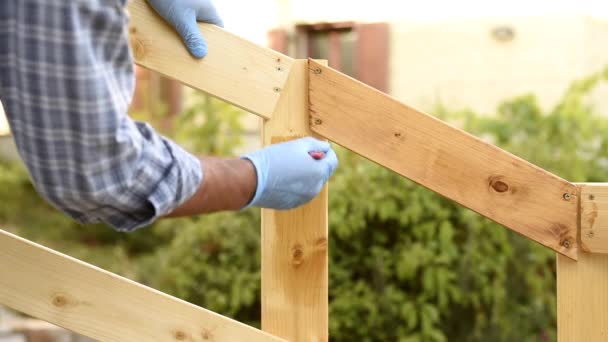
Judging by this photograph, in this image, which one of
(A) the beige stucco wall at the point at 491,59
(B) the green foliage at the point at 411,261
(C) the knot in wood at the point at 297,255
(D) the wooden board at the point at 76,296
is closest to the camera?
(D) the wooden board at the point at 76,296

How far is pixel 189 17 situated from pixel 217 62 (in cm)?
11

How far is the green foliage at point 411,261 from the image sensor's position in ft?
11.0

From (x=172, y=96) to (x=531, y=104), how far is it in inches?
133

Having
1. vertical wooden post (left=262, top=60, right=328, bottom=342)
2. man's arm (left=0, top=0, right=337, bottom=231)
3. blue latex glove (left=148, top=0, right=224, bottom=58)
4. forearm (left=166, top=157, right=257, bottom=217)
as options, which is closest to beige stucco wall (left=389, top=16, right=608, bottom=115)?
vertical wooden post (left=262, top=60, right=328, bottom=342)

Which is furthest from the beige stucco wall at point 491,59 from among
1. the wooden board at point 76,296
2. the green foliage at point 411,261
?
the wooden board at point 76,296

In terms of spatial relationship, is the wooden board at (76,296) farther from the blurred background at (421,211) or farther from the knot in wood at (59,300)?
the blurred background at (421,211)

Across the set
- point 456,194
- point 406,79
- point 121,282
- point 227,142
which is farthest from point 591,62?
point 121,282

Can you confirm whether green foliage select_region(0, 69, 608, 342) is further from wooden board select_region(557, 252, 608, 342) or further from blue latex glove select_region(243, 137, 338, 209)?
blue latex glove select_region(243, 137, 338, 209)

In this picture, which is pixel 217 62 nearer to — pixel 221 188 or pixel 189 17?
pixel 189 17

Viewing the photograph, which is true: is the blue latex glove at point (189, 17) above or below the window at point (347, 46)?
above

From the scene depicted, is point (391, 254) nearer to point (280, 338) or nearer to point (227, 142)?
point (227, 142)

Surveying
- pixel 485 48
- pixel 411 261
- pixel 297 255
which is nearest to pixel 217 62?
pixel 297 255

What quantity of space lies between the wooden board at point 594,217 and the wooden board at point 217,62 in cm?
62

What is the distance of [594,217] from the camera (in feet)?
4.99
